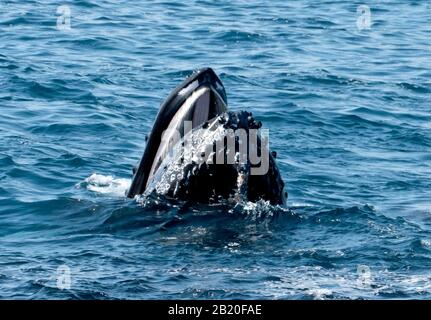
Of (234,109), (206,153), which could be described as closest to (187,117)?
(206,153)

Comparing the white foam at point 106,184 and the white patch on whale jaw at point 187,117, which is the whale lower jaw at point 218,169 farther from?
the white foam at point 106,184

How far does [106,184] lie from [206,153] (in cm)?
605

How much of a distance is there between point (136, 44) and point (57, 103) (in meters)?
8.74

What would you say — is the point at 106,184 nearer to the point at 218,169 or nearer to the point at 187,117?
the point at 187,117

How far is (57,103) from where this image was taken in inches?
1184

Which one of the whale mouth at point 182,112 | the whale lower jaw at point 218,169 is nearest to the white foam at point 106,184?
the whale mouth at point 182,112

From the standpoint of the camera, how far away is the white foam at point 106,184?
22.2 m

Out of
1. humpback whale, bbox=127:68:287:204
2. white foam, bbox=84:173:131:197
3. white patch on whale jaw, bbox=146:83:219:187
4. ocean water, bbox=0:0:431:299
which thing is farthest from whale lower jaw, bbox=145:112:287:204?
white foam, bbox=84:173:131:197

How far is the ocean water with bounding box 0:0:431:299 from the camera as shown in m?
16.2

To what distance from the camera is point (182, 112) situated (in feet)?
61.5

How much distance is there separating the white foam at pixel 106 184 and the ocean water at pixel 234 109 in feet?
0.28

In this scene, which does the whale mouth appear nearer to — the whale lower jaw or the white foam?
the whale lower jaw

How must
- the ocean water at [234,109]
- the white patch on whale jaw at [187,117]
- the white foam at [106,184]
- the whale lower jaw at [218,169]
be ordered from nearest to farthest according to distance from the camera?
the ocean water at [234,109] < the whale lower jaw at [218,169] < the white patch on whale jaw at [187,117] < the white foam at [106,184]
